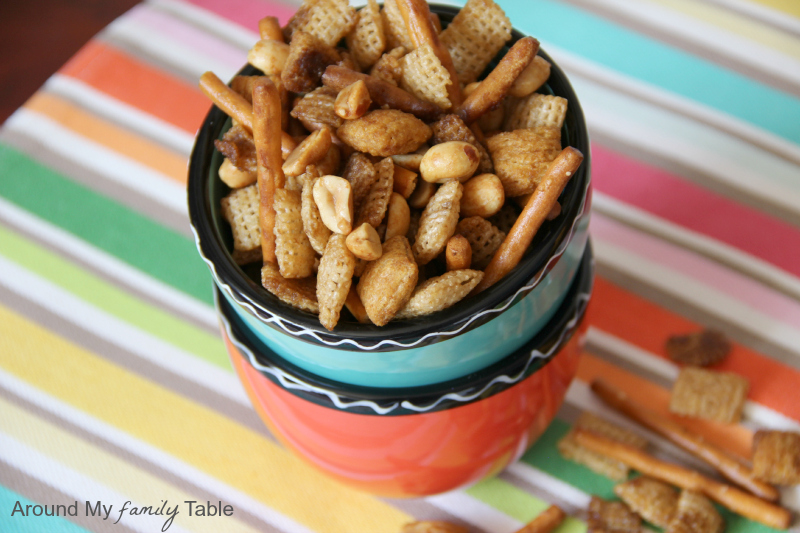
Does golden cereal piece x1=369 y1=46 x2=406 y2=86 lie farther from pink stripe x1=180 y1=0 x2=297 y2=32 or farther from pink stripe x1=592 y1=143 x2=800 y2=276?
pink stripe x1=180 y1=0 x2=297 y2=32

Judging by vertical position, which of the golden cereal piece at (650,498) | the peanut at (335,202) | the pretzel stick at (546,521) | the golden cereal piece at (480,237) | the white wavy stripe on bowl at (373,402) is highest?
the peanut at (335,202)

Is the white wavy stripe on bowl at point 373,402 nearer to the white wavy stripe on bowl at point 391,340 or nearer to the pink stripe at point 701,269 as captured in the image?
the white wavy stripe on bowl at point 391,340

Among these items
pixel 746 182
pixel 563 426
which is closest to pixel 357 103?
pixel 563 426

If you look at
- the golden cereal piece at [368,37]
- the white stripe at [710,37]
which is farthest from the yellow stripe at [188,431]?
the white stripe at [710,37]

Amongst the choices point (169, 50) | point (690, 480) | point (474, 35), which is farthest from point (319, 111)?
point (169, 50)

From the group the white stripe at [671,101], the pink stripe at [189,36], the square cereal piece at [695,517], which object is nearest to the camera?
the square cereal piece at [695,517]
